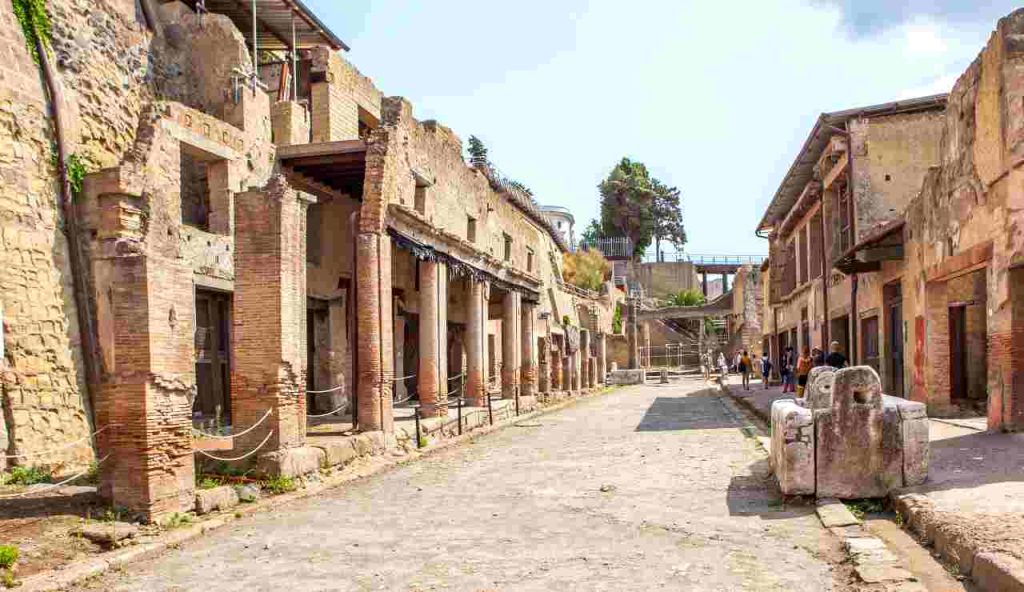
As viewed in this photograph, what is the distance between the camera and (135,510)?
734cm

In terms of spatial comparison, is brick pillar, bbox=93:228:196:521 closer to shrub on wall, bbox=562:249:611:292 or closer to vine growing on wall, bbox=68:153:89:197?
vine growing on wall, bbox=68:153:89:197

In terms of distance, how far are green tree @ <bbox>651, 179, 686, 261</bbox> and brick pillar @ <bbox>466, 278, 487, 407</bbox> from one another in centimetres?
4959

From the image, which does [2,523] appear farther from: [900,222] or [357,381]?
[900,222]

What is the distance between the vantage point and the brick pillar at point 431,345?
52.3 ft

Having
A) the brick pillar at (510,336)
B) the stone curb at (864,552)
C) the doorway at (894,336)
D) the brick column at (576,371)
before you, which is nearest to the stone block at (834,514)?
the stone curb at (864,552)

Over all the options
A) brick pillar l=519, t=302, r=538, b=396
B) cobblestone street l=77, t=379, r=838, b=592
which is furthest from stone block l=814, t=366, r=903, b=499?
brick pillar l=519, t=302, r=538, b=396

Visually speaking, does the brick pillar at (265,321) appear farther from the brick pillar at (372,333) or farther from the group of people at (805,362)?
the group of people at (805,362)

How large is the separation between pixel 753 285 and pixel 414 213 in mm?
34933

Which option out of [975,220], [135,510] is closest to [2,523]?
[135,510]

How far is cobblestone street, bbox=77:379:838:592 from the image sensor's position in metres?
5.44

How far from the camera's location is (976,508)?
6.10 metres

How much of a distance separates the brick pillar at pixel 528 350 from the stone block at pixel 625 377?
16.7m

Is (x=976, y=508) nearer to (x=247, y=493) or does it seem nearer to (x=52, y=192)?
(x=247, y=493)

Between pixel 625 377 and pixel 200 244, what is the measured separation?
30136 mm
